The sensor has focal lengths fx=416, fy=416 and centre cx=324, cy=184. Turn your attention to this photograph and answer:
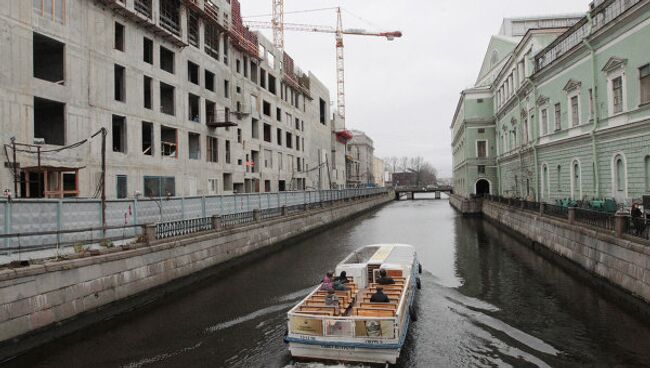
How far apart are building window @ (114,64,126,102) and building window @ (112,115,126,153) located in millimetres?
1371

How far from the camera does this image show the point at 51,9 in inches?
883

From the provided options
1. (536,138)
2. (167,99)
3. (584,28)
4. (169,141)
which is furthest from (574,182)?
(167,99)

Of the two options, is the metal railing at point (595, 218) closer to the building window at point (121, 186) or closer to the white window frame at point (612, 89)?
the white window frame at point (612, 89)

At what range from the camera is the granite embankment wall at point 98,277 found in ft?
37.8

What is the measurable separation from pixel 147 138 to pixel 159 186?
3.88 m

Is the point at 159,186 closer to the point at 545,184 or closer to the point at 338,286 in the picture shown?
the point at 338,286

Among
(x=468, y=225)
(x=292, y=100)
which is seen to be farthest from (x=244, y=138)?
(x=468, y=225)

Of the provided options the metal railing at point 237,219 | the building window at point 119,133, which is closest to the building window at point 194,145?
the building window at point 119,133

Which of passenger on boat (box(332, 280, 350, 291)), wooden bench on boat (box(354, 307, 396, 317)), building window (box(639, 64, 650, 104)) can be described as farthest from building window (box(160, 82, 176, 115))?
building window (box(639, 64, 650, 104))

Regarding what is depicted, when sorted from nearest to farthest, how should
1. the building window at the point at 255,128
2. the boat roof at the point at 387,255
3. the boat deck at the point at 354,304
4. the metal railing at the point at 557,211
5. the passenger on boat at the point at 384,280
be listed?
the boat deck at the point at 354,304 → the passenger on boat at the point at 384,280 → the boat roof at the point at 387,255 → the metal railing at the point at 557,211 → the building window at the point at 255,128

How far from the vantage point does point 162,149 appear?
33.2 m

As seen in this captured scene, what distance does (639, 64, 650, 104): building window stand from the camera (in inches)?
803

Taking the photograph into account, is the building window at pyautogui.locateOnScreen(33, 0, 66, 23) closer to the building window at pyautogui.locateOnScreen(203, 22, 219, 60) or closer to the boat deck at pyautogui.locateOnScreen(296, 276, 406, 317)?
the building window at pyautogui.locateOnScreen(203, 22, 219, 60)

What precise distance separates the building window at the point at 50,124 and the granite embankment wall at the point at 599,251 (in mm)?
27663
